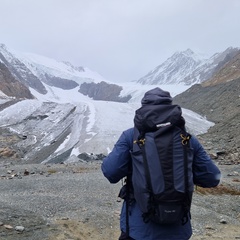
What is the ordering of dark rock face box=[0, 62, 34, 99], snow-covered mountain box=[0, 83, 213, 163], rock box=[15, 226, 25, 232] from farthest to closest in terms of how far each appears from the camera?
1. dark rock face box=[0, 62, 34, 99]
2. snow-covered mountain box=[0, 83, 213, 163]
3. rock box=[15, 226, 25, 232]

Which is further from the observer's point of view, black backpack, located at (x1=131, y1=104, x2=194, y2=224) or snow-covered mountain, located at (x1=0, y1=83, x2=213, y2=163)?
snow-covered mountain, located at (x1=0, y1=83, x2=213, y2=163)

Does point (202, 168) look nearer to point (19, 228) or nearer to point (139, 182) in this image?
point (139, 182)

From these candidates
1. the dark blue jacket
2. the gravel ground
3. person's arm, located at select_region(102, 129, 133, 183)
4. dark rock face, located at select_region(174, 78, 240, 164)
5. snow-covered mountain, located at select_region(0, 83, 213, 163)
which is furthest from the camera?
snow-covered mountain, located at select_region(0, 83, 213, 163)

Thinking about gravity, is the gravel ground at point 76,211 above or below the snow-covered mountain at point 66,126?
above

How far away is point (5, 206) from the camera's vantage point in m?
9.41

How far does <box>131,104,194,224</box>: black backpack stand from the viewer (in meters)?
→ 3.44

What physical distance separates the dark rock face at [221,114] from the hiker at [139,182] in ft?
61.9

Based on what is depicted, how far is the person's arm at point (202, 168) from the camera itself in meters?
3.80

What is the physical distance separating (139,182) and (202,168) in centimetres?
70

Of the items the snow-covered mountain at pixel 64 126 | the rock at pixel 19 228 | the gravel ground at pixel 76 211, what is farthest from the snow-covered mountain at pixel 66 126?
the rock at pixel 19 228

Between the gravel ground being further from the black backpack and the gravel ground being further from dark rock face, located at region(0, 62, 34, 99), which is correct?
dark rock face, located at region(0, 62, 34, 99)

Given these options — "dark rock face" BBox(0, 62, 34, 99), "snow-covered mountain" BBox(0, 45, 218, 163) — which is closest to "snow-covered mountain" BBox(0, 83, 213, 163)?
"snow-covered mountain" BBox(0, 45, 218, 163)

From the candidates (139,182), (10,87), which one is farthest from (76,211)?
(10,87)

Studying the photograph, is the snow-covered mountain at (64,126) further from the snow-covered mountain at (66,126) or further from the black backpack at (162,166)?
the black backpack at (162,166)
